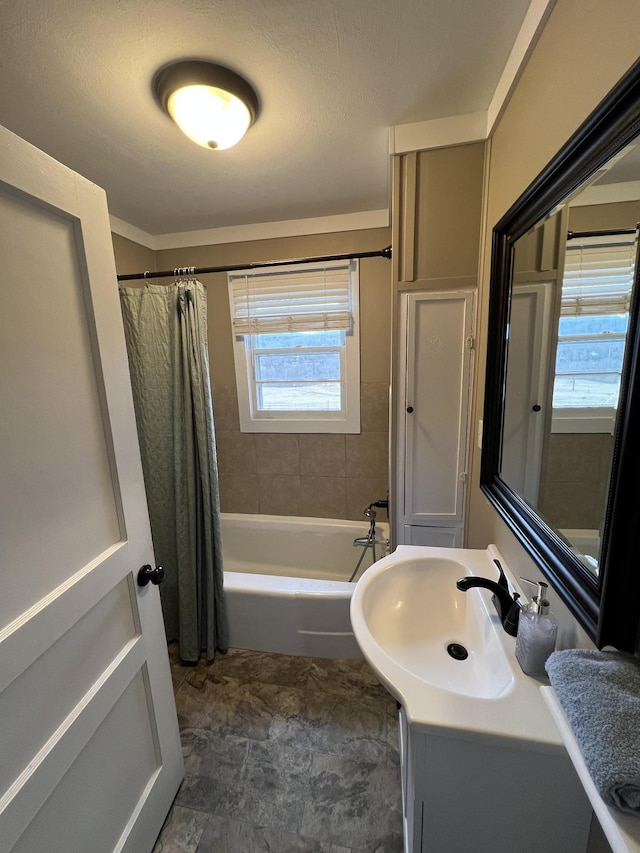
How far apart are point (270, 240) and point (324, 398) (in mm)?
1153

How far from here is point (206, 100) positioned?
3.63ft

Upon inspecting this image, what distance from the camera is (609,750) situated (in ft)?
1.42

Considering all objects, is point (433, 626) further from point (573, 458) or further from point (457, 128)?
point (457, 128)

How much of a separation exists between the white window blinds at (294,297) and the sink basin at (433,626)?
1.64 metres

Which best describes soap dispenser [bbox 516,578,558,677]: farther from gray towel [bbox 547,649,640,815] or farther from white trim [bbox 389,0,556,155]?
white trim [bbox 389,0,556,155]

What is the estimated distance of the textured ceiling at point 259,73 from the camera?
896mm

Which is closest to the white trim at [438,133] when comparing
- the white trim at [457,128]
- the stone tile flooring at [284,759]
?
the white trim at [457,128]

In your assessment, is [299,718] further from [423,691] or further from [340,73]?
[340,73]

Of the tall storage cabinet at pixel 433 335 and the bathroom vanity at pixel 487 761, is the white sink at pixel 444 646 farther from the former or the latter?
the tall storage cabinet at pixel 433 335

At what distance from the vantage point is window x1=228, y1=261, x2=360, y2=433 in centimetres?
223

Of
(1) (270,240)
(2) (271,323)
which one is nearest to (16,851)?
(2) (271,323)

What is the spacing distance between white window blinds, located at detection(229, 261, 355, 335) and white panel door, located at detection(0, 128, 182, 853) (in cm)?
145

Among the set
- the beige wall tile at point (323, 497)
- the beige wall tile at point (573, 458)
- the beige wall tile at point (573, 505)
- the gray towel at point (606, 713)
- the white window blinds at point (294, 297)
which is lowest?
the beige wall tile at point (323, 497)

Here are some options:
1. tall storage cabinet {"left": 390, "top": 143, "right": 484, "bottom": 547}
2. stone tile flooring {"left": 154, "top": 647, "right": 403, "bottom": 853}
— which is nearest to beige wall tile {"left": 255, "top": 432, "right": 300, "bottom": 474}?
tall storage cabinet {"left": 390, "top": 143, "right": 484, "bottom": 547}
